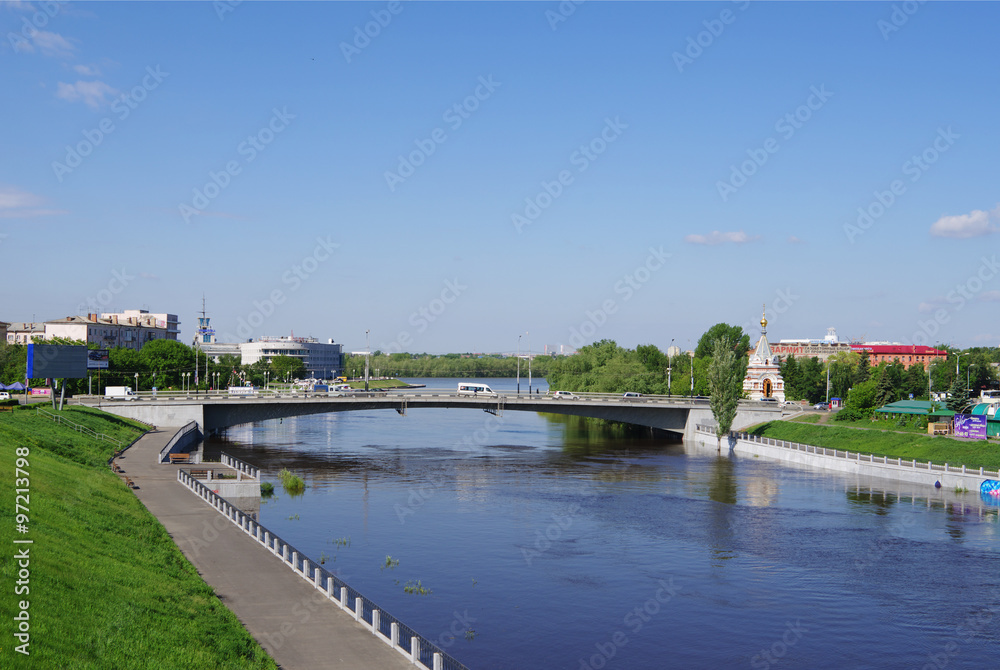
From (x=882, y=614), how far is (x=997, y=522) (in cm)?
2335

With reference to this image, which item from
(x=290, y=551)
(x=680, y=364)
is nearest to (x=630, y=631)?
(x=290, y=551)

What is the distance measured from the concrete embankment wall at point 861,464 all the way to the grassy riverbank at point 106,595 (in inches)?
2174

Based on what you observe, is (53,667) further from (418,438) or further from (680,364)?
(680,364)

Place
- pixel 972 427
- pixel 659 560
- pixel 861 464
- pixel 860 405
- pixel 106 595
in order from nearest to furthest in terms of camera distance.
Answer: pixel 106 595
pixel 659 560
pixel 861 464
pixel 972 427
pixel 860 405

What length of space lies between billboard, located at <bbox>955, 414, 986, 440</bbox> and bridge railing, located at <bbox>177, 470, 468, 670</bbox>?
63.3 metres

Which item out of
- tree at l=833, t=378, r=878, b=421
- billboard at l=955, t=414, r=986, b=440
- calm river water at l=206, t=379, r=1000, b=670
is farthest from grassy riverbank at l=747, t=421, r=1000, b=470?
calm river water at l=206, t=379, r=1000, b=670

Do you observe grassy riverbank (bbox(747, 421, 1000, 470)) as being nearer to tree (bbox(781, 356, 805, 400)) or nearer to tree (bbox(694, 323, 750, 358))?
tree (bbox(781, 356, 805, 400))

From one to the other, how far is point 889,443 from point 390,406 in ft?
171

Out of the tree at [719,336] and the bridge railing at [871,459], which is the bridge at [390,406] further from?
the tree at [719,336]

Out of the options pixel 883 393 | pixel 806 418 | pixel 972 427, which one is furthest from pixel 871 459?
pixel 883 393

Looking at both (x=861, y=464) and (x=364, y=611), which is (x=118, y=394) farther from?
(x=364, y=611)

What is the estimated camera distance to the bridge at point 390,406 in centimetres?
9356

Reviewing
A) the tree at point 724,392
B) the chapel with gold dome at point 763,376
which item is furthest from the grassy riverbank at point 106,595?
the chapel with gold dome at point 763,376

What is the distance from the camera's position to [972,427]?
75.9 metres
